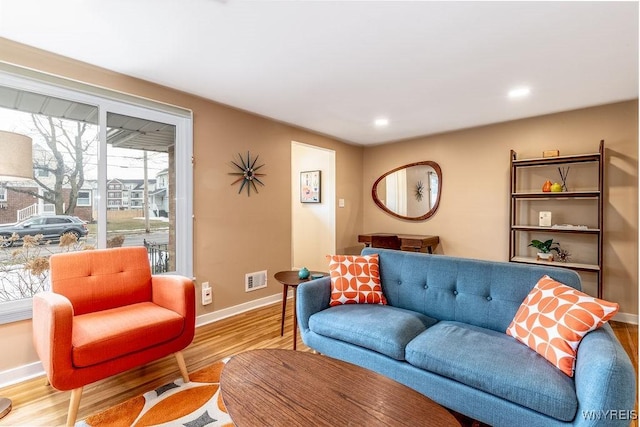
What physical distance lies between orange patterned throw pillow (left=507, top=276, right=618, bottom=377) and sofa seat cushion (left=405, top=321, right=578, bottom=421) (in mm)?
54

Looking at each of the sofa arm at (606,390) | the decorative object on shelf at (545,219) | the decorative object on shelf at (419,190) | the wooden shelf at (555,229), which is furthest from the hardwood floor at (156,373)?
the decorative object on shelf at (419,190)

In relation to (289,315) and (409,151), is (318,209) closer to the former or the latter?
(409,151)

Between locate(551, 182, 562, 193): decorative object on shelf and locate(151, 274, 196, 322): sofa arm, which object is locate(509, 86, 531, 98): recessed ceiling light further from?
locate(151, 274, 196, 322): sofa arm

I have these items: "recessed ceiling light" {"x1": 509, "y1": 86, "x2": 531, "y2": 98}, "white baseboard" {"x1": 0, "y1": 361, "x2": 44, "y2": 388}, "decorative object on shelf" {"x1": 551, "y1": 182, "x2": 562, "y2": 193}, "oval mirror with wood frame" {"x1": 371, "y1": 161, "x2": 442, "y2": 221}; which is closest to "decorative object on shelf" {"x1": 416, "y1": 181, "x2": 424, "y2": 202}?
"oval mirror with wood frame" {"x1": 371, "y1": 161, "x2": 442, "y2": 221}

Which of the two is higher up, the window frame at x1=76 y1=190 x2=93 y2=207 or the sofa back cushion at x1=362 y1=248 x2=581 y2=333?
the window frame at x1=76 y1=190 x2=93 y2=207

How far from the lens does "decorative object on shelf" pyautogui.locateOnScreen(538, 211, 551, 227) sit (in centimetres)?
331

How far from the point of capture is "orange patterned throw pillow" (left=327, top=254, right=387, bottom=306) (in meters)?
2.20

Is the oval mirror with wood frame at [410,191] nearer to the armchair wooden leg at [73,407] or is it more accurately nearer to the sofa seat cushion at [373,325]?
the sofa seat cushion at [373,325]

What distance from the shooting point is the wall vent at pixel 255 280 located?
3.40 meters

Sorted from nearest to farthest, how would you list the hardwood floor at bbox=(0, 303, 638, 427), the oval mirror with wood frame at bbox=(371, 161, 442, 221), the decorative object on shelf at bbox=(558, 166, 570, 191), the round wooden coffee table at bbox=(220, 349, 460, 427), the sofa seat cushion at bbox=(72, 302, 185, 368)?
1. the round wooden coffee table at bbox=(220, 349, 460, 427)
2. the sofa seat cushion at bbox=(72, 302, 185, 368)
3. the hardwood floor at bbox=(0, 303, 638, 427)
4. the decorative object on shelf at bbox=(558, 166, 570, 191)
5. the oval mirror with wood frame at bbox=(371, 161, 442, 221)

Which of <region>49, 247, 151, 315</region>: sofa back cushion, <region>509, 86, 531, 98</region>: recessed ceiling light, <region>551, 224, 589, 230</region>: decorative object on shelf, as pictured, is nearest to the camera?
<region>49, 247, 151, 315</region>: sofa back cushion

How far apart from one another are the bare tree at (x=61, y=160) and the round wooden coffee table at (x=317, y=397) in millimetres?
1929

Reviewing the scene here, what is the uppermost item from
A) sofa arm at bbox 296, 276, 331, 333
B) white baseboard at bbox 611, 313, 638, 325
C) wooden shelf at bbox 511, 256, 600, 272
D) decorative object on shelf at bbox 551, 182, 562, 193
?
decorative object on shelf at bbox 551, 182, 562, 193

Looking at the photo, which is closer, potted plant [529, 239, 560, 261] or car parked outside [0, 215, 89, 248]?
car parked outside [0, 215, 89, 248]
